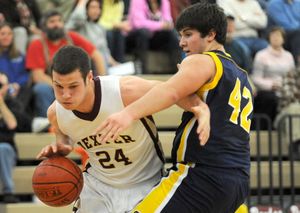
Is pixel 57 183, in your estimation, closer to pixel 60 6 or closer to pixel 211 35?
pixel 211 35

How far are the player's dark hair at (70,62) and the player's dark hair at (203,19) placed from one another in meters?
0.60

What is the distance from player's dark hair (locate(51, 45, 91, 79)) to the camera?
503cm

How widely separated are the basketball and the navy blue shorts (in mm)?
533

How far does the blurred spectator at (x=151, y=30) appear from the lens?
11258 mm

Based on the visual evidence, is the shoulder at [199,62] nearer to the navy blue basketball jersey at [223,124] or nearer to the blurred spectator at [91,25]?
the navy blue basketball jersey at [223,124]

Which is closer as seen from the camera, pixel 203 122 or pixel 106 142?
pixel 203 122

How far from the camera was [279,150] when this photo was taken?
9617 mm

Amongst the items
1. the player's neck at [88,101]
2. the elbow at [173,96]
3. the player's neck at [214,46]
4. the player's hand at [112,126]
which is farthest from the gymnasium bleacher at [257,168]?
the player's hand at [112,126]

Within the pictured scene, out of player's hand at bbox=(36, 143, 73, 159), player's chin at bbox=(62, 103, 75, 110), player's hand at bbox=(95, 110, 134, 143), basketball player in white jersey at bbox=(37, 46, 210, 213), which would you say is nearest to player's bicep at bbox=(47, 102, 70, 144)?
basketball player in white jersey at bbox=(37, 46, 210, 213)

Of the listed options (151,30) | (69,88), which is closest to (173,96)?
(69,88)

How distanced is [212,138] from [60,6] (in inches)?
258

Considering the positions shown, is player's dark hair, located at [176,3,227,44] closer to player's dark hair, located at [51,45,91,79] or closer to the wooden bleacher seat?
player's dark hair, located at [51,45,91,79]

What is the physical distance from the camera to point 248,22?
11.2m

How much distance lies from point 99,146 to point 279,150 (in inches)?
181
